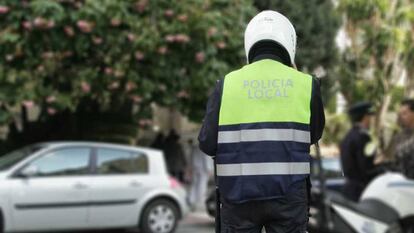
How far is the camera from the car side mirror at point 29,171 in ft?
32.5

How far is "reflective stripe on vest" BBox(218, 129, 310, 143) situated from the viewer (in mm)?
3119

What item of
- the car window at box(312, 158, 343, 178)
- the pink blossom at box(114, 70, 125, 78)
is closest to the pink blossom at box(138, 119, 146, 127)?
the pink blossom at box(114, 70, 125, 78)

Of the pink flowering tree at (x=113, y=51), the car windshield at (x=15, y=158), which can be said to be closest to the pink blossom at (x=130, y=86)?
the pink flowering tree at (x=113, y=51)

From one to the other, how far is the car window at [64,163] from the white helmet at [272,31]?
7239 millimetres

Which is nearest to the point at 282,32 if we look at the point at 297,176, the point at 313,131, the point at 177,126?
the point at 313,131

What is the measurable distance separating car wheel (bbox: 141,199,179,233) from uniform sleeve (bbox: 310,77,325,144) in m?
7.71

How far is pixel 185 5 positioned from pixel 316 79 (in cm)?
869

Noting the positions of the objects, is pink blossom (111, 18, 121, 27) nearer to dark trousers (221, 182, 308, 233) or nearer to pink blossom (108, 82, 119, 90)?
pink blossom (108, 82, 119, 90)

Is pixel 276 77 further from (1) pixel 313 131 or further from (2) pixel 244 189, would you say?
(2) pixel 244 189

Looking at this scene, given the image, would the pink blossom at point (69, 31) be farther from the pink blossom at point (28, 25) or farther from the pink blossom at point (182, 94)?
the pink blossom at point (182, 94)

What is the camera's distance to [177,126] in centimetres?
2477

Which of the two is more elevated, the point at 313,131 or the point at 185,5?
the point at 185,5

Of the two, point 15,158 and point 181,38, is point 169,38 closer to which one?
point 181,38

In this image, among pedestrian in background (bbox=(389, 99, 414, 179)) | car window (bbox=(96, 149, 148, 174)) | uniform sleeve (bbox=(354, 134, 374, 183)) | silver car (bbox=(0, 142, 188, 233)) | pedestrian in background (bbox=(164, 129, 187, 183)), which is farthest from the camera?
pedestrian in background (bbox=(164, 129, 187, 183))
